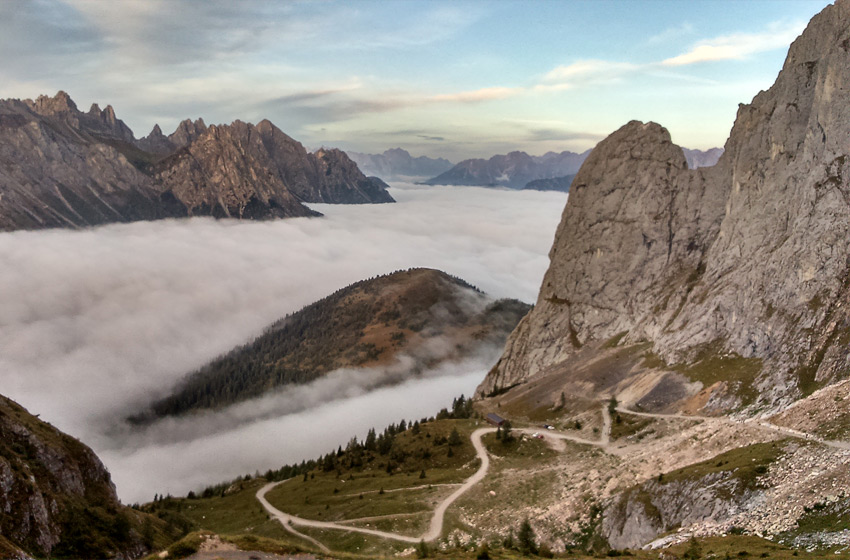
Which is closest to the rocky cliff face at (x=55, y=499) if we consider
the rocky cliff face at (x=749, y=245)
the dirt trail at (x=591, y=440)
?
the dirt trail at (x=591, y=440)

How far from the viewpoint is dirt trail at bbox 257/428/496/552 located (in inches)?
2988

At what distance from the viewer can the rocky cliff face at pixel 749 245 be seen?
9981cm

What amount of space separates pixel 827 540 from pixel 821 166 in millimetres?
106190

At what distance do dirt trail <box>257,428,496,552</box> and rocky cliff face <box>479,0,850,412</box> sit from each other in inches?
2072

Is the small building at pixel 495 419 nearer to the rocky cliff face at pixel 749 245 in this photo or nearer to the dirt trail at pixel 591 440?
the dirt trail at pixel 591 440

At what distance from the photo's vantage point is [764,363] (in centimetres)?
10012

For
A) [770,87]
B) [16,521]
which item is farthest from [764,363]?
[16,521]

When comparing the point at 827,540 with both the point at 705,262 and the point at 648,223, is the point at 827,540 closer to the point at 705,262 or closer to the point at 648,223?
the point at 705,262

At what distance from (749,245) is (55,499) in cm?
15022

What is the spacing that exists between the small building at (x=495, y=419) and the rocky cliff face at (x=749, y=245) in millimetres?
45876

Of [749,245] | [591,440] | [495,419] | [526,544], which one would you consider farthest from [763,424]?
[749,245]

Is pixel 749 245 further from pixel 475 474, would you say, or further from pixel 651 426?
pixel 475 474

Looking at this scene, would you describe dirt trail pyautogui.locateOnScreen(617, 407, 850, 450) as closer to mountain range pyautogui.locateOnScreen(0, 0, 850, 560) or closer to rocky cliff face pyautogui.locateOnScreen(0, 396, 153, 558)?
mountain range pyautogui.locateOnScreen(0, 0, 850, 560)

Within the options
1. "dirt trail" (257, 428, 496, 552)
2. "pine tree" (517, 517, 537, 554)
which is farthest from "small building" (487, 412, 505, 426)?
"pine tree" (517, 517, 537, 554)
